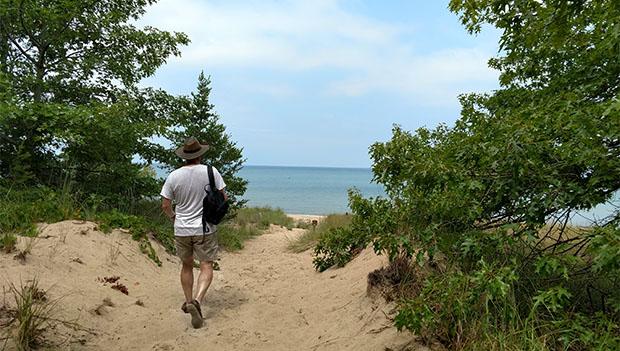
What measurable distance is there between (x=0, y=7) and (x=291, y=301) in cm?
831

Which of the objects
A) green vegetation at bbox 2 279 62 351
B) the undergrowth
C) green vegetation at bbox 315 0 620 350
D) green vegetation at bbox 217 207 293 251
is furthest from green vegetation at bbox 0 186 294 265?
green vegetation at bbox 315 0 620 350

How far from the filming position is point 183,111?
1210 centimetres

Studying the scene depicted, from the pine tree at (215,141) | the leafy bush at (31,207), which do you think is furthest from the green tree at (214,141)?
the leafy bush at (31,207)

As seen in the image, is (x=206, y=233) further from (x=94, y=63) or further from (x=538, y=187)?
(x=94, y=63)

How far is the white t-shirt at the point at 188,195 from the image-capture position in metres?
5.54

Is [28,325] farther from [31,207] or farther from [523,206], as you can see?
[523,206]

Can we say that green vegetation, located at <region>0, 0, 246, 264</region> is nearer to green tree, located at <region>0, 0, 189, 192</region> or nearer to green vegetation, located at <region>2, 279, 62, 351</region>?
green tree, located at <region>0, 0, 189, 192</region>

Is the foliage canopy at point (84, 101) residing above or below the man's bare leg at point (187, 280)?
above

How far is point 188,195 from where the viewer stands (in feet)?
18.3

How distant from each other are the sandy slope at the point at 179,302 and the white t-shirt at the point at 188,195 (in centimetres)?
106

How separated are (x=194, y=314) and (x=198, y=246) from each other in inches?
33.4

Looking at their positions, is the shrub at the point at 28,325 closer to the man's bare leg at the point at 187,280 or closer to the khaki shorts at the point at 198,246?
the man's bare leg at the point at 187,280

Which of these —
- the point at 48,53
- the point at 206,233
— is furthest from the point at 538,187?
the point at 48,53

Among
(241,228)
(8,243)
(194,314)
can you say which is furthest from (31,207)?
(241,228)
